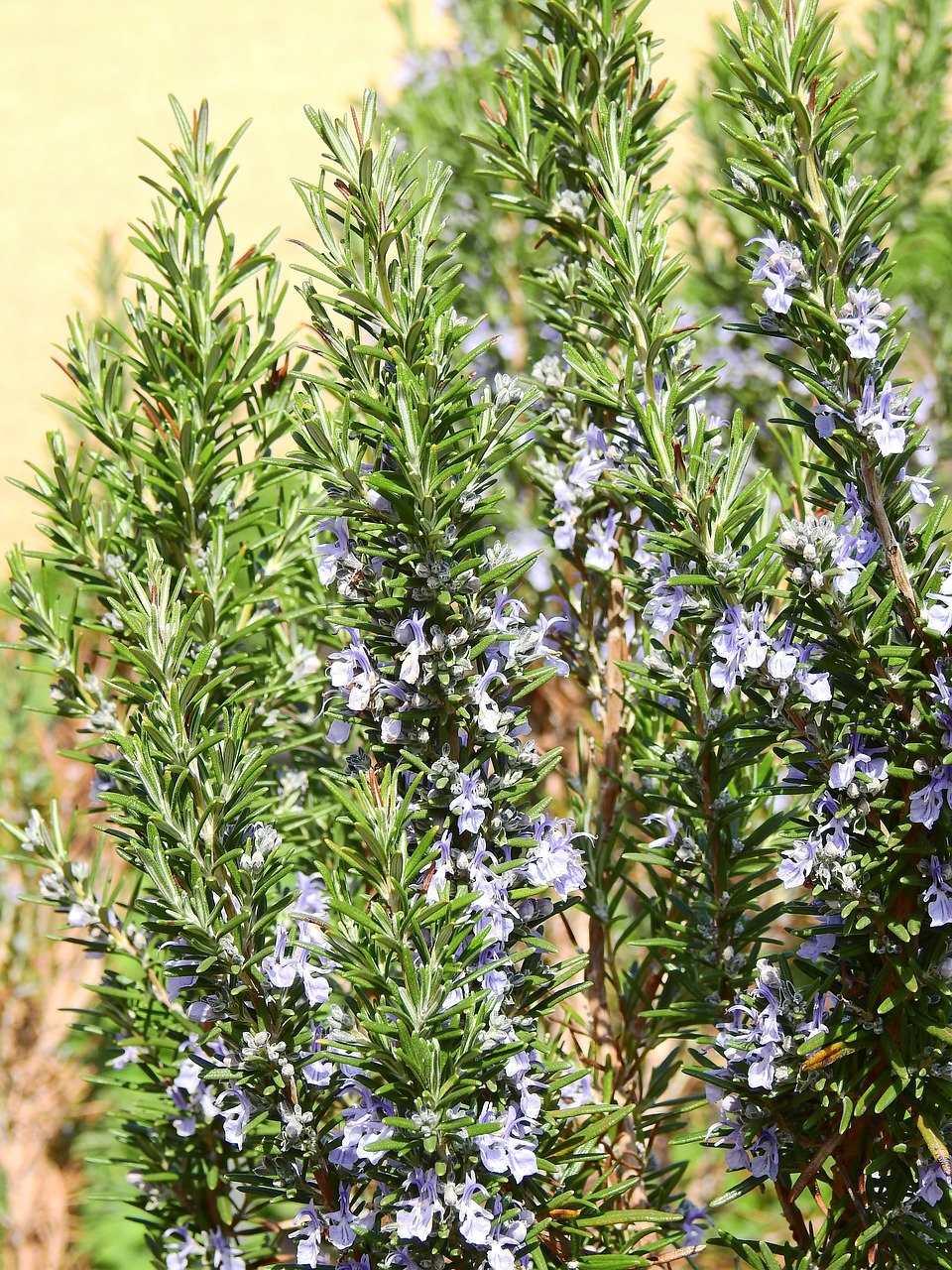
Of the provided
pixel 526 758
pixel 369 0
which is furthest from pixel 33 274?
pixel 526 758

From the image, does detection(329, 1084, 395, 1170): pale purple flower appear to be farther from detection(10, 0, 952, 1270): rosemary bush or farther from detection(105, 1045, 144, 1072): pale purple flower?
detection(105, 1045, 144, 1072): pale purple flower

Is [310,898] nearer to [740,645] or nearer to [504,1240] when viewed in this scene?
[504,1240]

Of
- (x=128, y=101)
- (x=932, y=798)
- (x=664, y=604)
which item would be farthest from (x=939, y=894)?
(x=128, y=101)

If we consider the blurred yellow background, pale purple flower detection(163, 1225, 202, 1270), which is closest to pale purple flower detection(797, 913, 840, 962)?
pale purple flower detection(163, 1225, 202, 1270)

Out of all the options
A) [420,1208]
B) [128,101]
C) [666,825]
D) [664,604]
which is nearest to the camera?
[420,1208]

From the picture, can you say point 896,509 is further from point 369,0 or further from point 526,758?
point 369,0

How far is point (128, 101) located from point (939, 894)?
370 inches

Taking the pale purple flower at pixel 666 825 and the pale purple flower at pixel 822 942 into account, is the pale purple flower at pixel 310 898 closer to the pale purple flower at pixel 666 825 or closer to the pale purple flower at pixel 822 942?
the pale purple flower at pixel 666 825

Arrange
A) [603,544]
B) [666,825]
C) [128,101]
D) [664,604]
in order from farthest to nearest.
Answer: [128,101] → [603,544] → [666,825] → [664,604]

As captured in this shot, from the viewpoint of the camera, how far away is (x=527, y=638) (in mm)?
864

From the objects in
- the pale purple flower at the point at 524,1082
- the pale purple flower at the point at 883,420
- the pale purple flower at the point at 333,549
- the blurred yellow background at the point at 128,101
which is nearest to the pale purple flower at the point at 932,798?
the pale purple flower at the point at 883,420

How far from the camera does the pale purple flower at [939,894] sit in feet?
2.50

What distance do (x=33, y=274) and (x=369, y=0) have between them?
3878 millimetres

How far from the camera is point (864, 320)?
804mm
